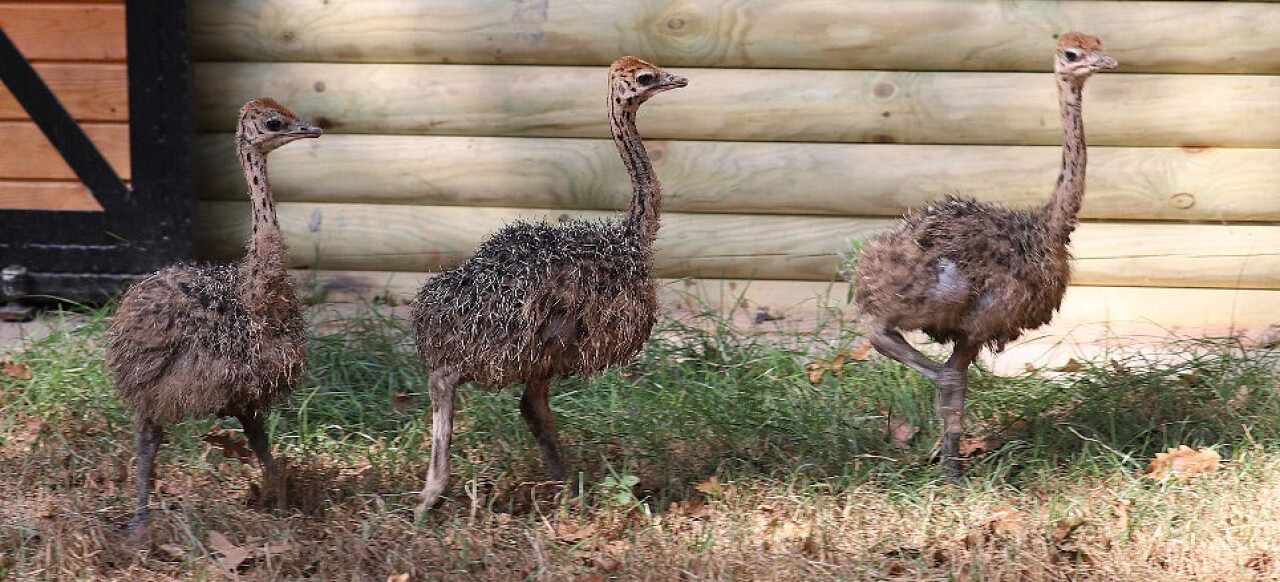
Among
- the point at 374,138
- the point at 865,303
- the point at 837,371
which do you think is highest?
the point at 374,138

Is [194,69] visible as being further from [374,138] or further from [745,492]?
[745,492]

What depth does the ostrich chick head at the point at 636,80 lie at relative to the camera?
4.76 m

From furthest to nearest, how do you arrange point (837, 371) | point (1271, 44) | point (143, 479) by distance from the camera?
point (1271, 44) → point (837, 371) → point (143, 479)

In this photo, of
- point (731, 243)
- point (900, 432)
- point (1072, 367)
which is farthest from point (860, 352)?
point (731, 243)

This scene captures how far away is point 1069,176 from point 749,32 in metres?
2.22

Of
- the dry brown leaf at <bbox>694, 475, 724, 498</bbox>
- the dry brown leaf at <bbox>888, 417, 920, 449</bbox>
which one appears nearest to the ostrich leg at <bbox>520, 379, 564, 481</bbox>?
the dry brown leaf at <bbox>694, 475, 724, 498</bbox>

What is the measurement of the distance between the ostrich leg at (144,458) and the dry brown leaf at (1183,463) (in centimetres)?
355

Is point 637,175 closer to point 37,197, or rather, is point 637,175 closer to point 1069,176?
point 1069,176

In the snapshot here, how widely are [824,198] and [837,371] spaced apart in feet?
3.91

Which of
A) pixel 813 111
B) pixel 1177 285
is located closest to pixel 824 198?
pixel 813 111

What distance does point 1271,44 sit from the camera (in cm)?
652

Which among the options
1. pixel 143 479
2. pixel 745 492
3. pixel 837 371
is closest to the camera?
pixel 143 479

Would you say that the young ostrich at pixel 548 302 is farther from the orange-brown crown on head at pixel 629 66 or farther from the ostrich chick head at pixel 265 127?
the ostrich chick head at pixel 265 127

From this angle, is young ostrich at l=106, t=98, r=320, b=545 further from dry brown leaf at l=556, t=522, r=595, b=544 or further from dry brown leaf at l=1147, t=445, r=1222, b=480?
dry brown leaf at l=1147, t=445, r=1222, b=480
